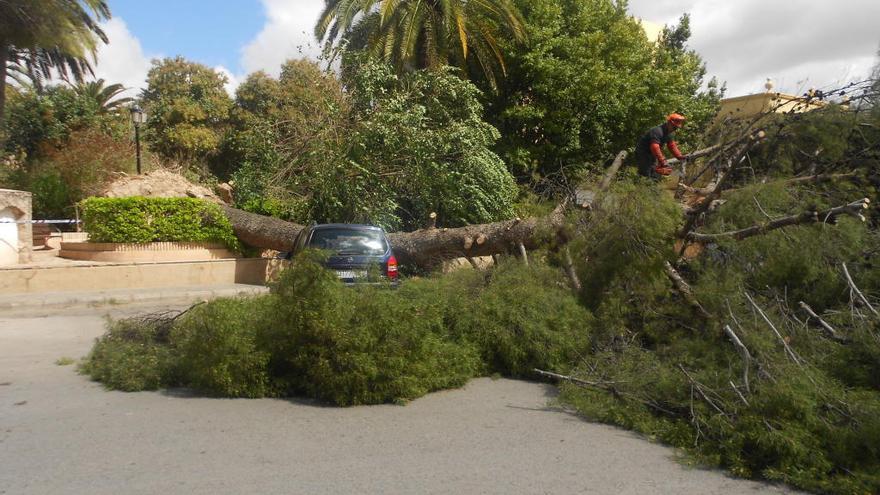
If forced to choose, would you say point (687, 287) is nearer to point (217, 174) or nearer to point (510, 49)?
point (510, 49)

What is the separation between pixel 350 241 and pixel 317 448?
22.9 ft

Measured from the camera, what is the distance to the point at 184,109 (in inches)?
1344

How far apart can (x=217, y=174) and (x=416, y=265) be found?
2554cm

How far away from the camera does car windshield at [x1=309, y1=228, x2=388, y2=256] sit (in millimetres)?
12305

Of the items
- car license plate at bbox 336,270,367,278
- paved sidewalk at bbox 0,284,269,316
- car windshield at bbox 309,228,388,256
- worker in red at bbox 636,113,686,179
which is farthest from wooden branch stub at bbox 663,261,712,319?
paved sidewalk at bbox 0,284,269,316

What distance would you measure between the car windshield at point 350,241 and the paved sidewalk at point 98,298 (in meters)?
1.52

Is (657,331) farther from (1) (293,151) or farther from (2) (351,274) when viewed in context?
(1) (293,151)

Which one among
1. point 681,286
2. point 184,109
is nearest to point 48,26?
point 184,109

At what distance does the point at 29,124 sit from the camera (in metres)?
27.2

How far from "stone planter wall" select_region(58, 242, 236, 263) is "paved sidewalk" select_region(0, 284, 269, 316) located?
179 cm

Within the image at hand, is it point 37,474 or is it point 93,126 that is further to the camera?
point 93,126

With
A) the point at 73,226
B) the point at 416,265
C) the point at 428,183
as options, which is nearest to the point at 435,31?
the point at 428,183

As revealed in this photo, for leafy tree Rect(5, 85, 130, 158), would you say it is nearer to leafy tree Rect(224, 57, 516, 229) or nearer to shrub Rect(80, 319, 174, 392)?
leafy tree Rect(224, 57, 516, 229)

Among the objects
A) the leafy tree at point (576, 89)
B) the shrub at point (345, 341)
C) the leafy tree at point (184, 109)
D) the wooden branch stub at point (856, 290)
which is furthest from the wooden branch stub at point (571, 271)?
the leafy tree at point (184, 109)
